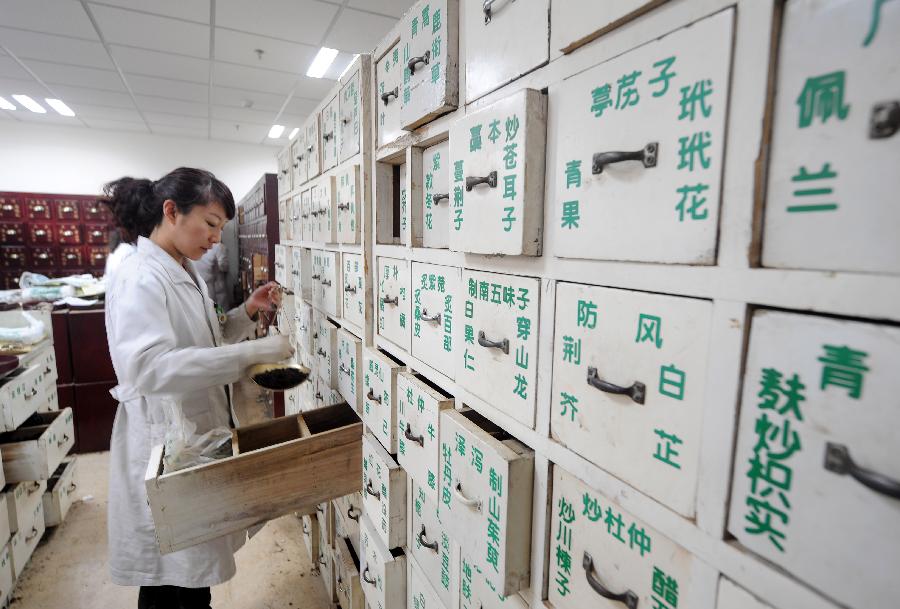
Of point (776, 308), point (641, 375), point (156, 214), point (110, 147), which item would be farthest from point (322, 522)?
point (110, 147)

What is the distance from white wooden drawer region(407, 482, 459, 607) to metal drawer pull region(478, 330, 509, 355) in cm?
41

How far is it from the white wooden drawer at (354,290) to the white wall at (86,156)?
6924 millimetres

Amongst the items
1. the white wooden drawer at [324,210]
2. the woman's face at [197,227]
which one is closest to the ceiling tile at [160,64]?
the white wooden drawer at [324,210]

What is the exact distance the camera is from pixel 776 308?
0.41 meters

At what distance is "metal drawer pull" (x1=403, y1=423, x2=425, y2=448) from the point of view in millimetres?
995

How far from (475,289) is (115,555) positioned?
4.98ft

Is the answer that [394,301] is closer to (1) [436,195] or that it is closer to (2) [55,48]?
(1) [436,195]

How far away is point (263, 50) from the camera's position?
386cm

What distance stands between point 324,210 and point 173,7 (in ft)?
8.85

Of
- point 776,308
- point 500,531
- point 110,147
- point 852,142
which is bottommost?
point 500,531

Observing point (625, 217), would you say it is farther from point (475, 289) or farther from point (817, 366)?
point (475, 289)

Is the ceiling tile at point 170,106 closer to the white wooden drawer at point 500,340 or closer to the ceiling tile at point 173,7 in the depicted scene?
the ceiling tile at point 173,7

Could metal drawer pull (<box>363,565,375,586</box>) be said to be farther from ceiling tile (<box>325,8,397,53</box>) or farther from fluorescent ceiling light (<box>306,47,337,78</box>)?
fluorescent ceiling light (<box>306,47,337,78</box>)

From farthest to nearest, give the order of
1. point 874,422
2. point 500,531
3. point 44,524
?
point 44,524, point 500,531, point 874,422
